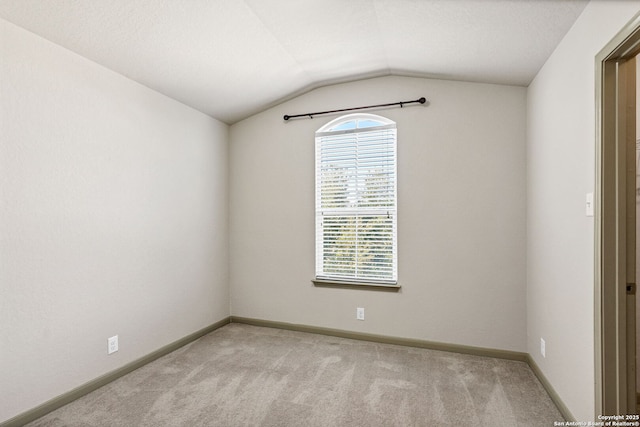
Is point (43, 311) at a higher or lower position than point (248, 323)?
higher

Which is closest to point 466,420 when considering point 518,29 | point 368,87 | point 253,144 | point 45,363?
point 518,29

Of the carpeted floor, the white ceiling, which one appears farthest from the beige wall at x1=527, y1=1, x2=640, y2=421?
the carpeted floor

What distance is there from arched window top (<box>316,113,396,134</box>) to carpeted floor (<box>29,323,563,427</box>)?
2.23 metres

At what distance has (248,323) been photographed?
3867 mm

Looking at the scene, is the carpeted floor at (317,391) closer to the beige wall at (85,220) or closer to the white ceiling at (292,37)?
the beige wall at (85,220)

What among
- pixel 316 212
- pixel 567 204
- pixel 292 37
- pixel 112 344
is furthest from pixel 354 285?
pixel 292 37

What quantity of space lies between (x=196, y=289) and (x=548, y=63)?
3696 millimetres

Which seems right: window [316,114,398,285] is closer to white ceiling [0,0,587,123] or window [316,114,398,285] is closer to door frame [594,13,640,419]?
white ceiling [0,0,587,123]

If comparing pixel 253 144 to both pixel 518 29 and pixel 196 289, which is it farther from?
pixel 518 29

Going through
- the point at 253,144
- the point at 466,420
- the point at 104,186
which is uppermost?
the point at 253,144

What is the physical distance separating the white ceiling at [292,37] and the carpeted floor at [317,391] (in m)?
2.45

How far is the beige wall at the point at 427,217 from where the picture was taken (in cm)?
293

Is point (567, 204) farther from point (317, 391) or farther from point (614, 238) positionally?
point (317, 391)

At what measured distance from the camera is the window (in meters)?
3.32
